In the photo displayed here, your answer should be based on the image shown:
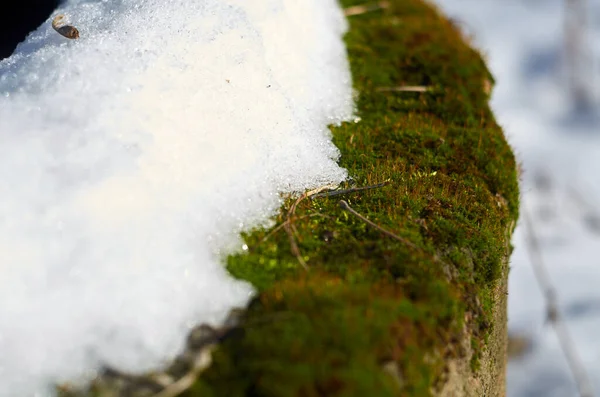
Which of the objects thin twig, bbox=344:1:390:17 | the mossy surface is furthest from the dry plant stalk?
thin twig, bbox=344:1:390:17

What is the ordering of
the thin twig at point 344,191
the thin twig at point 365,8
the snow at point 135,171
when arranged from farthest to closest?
the thin twig at point 365,8
the thin twig at point 344,191
the snow at point 135,171

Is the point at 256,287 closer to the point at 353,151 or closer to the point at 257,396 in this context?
the point at 257,396

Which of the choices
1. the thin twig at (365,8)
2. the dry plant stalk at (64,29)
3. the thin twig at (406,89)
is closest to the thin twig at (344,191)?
the thin twig at (406,89)

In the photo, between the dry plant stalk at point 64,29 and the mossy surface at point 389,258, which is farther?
the dry plant stalk at point 64,29

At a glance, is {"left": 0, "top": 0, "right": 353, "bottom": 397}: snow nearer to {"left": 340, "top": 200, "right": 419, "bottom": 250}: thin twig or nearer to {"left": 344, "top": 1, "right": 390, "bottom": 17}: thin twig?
{"left": 340, "top": 200, "right": 419, "bottom": 250}: thin twig

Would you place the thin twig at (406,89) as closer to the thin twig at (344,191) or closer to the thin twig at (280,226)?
the thin twig at (344,191)

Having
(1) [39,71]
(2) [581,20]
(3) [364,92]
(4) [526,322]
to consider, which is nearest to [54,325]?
(1) [39,71]
